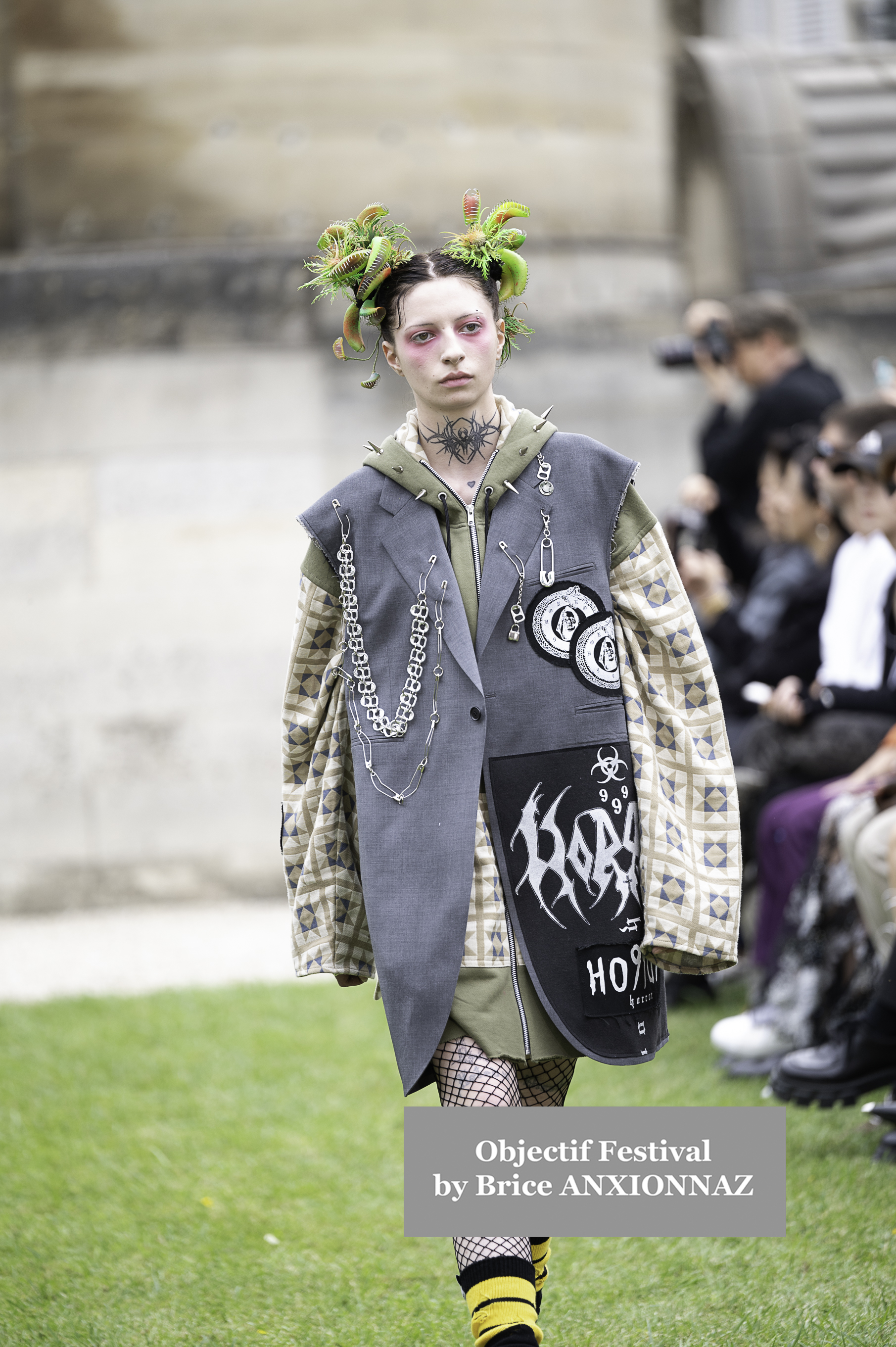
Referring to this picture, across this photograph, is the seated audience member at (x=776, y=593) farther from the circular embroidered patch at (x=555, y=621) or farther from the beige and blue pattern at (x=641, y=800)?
the circular embroidered patch at (x=555, y=621)

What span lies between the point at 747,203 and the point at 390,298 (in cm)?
717

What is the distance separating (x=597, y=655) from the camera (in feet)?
9.71

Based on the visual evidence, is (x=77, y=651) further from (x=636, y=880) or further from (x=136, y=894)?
(x=636, y=880)

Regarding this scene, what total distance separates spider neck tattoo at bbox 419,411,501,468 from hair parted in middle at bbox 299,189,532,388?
137 mm

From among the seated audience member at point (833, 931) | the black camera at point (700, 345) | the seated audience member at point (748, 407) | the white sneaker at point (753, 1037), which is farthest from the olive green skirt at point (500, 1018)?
the black camera at point (700, 345)

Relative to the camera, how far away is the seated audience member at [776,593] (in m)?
5.77

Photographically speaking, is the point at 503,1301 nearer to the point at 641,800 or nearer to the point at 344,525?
the point at 641,800

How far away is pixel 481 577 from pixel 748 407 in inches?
163

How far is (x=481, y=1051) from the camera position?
2812 mm

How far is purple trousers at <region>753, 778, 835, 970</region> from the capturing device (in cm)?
524

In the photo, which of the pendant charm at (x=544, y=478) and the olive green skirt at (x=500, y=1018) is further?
the pendant charm at (x=544, y=478)

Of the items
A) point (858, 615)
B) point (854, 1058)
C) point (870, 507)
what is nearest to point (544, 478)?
point (854, 1058)

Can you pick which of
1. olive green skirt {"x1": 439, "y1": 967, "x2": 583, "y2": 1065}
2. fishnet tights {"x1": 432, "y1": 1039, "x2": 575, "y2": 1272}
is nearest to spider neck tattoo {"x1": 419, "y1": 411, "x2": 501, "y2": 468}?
olive green skirt {"x1": 439, "y1": 967, "x2": 583, "y2": 1065}

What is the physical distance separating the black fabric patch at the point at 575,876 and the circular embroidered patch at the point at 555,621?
17cm
